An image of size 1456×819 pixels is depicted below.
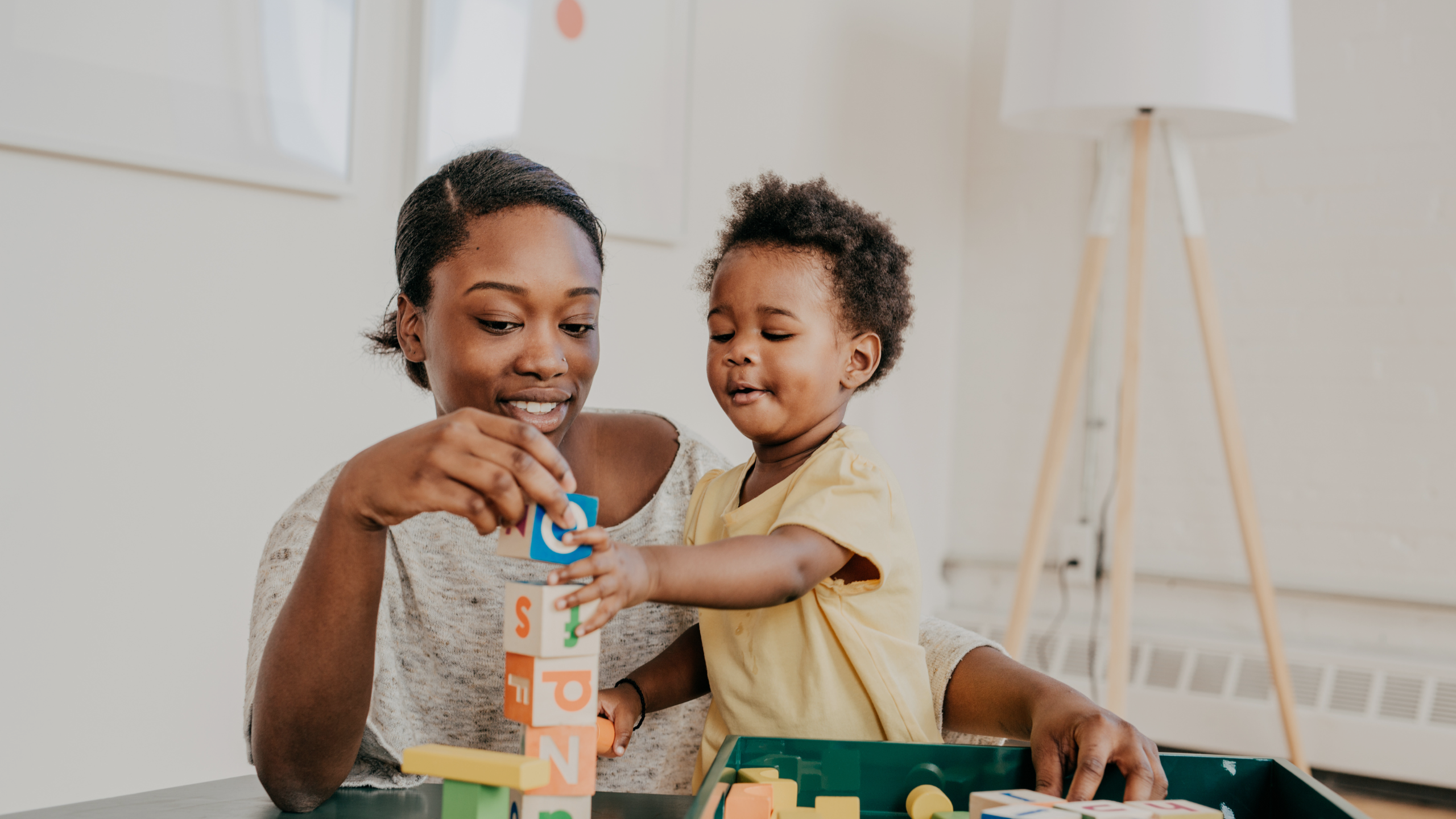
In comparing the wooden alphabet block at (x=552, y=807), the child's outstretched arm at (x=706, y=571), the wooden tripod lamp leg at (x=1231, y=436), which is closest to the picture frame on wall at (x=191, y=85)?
the child's outstretched arm at (x=706, y=571)

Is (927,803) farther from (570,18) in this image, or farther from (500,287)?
(570,18)

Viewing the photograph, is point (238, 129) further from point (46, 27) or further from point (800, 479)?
point (800, 479)

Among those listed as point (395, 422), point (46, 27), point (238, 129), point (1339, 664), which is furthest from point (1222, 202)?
point (46, 27)

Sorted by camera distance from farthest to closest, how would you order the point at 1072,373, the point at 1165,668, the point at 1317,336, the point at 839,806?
the point at 1165,668 → the point at 1317,336 → the point at 1072,373 → the point at 839,806

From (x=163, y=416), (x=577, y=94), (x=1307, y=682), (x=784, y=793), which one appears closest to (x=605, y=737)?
(x=784, y=793)

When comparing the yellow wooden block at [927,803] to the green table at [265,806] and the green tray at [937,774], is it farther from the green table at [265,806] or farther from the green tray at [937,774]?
the green table at [265,806]

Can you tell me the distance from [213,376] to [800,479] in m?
1.12

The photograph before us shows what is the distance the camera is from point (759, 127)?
2850 millimetres

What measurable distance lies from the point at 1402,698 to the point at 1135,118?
5.11 ft

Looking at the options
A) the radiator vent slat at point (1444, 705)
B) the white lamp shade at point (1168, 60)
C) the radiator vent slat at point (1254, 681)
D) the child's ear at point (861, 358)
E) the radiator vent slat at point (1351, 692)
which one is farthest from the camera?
the radiator vent slat at point (1254, 681)

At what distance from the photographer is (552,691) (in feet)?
2.10

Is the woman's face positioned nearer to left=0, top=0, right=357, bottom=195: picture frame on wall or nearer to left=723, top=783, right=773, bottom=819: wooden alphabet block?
left=723, top=783, right=773, bottom=819: wooden alphabet block

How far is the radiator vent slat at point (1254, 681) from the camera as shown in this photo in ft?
9.89

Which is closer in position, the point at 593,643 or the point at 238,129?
the point at 593,643
